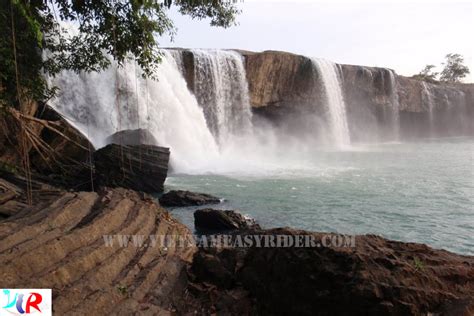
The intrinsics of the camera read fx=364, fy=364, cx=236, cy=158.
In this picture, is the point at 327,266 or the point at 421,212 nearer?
the point at 327,266

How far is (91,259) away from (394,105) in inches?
Result: 1451

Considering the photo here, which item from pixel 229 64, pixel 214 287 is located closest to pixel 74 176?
pixel 214 287

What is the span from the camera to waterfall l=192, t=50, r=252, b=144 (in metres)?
22.5

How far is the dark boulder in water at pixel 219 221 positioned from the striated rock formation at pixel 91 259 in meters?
3.38

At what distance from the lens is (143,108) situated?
19.2 m

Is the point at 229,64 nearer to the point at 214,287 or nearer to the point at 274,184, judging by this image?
the point at 274,184

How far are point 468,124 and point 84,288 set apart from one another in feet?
155

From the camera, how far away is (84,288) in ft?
9.54

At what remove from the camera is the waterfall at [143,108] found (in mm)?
16812

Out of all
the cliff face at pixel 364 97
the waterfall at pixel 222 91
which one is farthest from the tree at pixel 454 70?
the waterfall at pixel 222 91

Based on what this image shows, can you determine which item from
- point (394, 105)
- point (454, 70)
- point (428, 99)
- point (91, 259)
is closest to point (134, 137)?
point (91, 259)

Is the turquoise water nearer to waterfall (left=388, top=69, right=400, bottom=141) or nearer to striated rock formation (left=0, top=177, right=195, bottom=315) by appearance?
striated rock formation (left=0, top=177, right=195, bottom=315)

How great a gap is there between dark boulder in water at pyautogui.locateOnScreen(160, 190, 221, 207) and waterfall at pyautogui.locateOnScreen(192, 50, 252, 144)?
42.5ft

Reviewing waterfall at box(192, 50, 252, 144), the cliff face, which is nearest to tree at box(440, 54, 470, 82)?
the cliff face
